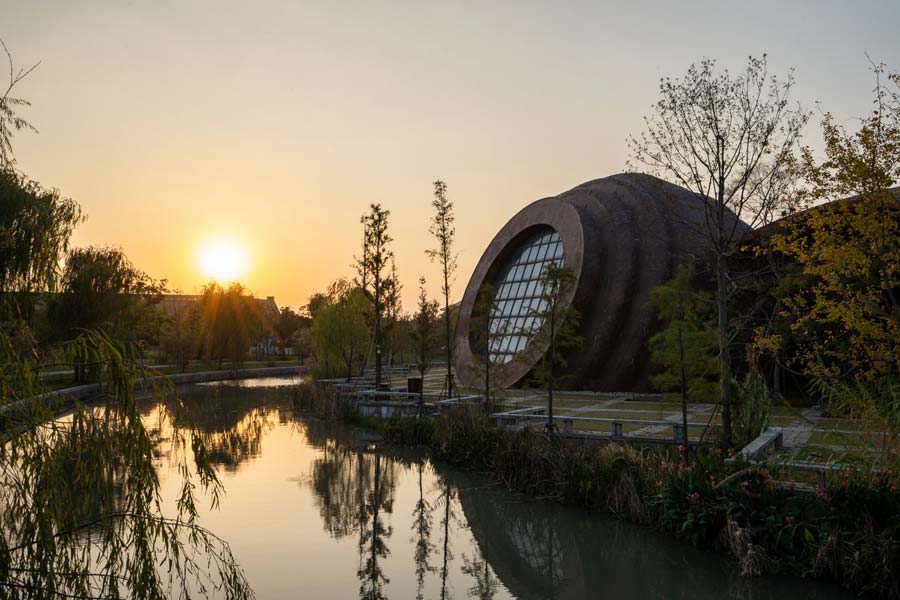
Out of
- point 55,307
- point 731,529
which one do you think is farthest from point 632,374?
point 55,307

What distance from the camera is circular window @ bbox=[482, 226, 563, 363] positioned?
27422 millimetres

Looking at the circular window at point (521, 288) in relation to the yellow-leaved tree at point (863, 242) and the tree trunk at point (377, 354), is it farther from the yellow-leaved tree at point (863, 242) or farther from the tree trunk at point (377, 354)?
the yellow-leaved tree at point (863, 242)

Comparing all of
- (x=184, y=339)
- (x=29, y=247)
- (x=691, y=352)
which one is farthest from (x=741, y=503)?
(x=184, y=339)

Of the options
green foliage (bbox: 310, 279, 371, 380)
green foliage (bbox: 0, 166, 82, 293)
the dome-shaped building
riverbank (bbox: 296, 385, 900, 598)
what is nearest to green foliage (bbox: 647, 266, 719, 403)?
riverbank (bbox: 296, 385, 900, 598)

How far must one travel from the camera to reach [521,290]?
28.6 metres

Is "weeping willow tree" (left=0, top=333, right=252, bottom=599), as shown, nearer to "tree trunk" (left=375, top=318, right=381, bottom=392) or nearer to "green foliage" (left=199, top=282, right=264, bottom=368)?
"tree trunk" (left=375, top=318, right=381, bottom=392)

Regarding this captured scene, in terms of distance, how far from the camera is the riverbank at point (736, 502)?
819cm

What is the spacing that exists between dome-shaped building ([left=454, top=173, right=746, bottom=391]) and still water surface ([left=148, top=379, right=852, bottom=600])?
7.59 meters

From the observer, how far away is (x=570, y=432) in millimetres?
14719

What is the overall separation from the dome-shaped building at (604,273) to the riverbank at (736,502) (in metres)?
8.39

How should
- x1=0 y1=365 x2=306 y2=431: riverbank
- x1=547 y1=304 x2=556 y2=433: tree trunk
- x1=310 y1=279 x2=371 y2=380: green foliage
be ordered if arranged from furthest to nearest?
x1=310 y1=279 x2=371 y2=380: green foliage, x1=547 y1=304 x2=556 y2=433: tree trunk, x1=0 y1=365 x2=306 y2=431: riverbank

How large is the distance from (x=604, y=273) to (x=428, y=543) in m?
15.6

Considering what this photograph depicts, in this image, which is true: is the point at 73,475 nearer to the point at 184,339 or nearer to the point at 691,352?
the point at 691,352

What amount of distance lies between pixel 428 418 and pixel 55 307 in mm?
19121
